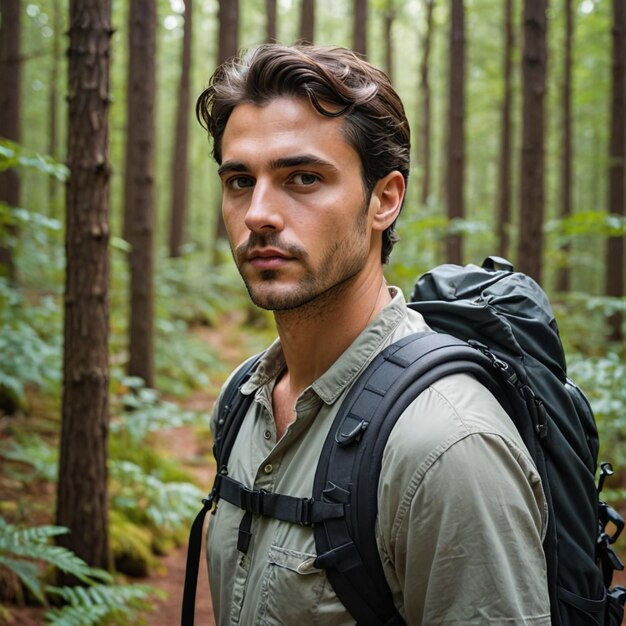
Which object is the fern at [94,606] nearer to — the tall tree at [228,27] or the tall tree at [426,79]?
the tall tree at [228,27]

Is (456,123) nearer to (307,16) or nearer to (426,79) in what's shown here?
(307,16)

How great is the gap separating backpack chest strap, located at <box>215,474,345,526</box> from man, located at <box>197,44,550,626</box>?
3 centimetres

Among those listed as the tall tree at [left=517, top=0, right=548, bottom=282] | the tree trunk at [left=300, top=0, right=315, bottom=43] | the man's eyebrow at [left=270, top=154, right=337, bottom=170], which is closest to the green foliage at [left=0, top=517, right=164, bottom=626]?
the man's eyebrow at [left=270, top=154, right=337, bottom=170]

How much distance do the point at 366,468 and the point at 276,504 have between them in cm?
34

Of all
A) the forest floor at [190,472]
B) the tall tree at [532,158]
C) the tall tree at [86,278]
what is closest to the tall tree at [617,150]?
the tall tree at [532,158]

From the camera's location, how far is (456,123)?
13.9m

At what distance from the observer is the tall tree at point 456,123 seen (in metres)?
13.4

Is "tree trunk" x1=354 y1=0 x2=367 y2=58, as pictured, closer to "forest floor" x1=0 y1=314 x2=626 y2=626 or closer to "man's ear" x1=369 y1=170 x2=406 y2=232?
"forest floor" x1=0 y1=314 x2=626 y2=626

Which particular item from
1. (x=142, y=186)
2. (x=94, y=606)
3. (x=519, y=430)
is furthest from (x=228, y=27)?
(x=519, y=430)

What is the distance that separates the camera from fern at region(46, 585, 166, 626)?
398cm

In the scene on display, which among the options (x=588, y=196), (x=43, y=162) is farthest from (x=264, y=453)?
(x=588, y=196)

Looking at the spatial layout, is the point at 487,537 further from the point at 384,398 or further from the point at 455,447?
the point at 384,398

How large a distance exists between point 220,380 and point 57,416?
4758mm

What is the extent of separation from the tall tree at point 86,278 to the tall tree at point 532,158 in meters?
5.39
